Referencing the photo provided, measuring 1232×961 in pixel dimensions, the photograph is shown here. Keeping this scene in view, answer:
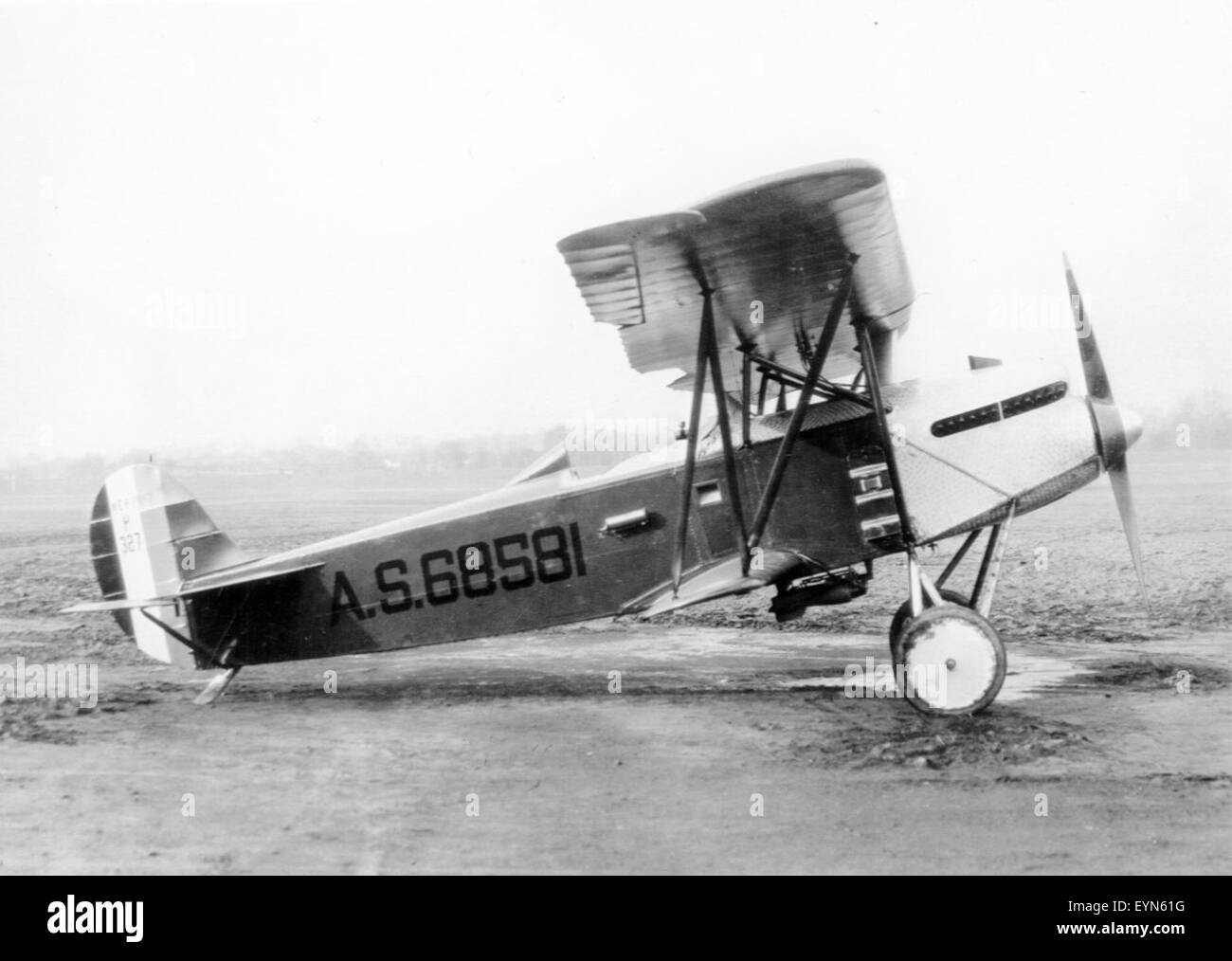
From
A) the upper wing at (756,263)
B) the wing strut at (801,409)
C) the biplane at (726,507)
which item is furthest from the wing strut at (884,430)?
the upper wing at (756,263)

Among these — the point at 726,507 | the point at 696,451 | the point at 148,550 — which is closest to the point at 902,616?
the point at 726,507

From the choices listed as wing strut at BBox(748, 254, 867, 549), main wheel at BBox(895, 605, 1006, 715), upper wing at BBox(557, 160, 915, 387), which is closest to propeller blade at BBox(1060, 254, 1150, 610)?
upper wing at BBox(557, 160, 915, 387)

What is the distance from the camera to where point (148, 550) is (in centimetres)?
724

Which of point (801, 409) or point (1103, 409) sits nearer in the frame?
point (801, 409)

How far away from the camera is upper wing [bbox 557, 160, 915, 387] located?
4453 millimetres

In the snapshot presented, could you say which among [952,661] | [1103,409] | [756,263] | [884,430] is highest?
[756,263]

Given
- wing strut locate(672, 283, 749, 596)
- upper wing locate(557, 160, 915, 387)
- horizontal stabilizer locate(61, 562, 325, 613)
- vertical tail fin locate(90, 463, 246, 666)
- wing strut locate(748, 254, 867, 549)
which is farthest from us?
vertical tail fin locate(90, 463, 246, 666)

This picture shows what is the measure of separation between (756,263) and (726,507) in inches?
68.1

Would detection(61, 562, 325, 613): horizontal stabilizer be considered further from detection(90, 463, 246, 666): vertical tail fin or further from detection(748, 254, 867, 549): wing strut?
detection(748, 254, 867, 549): wing strut

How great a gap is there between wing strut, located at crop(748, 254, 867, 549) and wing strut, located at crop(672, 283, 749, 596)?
142 mm

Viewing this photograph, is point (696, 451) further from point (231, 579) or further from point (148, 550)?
point (148, 550)

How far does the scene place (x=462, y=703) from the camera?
702cm
